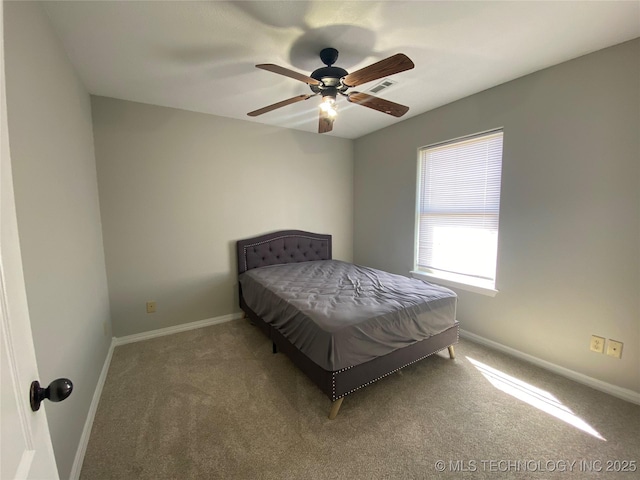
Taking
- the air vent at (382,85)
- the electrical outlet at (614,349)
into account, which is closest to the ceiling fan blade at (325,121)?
the air vent at (382,85)

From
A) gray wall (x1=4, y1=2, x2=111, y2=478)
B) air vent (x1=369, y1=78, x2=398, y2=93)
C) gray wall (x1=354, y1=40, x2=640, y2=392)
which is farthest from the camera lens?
air vent (x1=369, y1=78, x2=398, y2=93)

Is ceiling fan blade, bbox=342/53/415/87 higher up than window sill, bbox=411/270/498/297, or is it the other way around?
ceiling fan blade, bbox=342/53/415/87

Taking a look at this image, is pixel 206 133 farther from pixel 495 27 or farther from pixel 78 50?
pixel 495 27

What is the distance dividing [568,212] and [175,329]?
3.95 meters

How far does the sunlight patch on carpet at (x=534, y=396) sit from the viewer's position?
1.71 m

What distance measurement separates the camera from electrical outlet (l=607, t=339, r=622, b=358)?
1929 mm

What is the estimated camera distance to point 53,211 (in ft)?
4.76

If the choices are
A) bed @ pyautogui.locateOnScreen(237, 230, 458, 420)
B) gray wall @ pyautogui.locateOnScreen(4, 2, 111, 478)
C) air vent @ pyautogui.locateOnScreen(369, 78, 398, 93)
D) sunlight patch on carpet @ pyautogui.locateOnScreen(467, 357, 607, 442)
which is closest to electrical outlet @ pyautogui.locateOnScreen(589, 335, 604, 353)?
sunlight patch on carpet @ pyautogui.locateOnScreen(467, 357, 607, 442)

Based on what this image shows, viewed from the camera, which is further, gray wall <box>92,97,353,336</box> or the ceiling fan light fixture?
gray wall <box>92,97,353,336</box>

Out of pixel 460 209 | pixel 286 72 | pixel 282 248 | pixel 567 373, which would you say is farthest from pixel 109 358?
pixel 567 373

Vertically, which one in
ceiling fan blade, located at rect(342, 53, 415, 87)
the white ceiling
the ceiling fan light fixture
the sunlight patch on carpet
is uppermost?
the white ceiling

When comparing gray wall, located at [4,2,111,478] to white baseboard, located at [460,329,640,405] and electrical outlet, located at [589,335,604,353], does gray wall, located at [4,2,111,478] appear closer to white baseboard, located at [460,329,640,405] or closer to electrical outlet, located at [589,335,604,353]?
white baseboard, located at [460,329,640,405]

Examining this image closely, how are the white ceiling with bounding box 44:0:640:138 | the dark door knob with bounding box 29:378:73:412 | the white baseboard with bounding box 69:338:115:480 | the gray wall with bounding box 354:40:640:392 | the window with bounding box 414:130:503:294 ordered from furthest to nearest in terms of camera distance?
the window with bounding box 414:130:503:294, the gray wall with bounding box 354:40:640:392, the white ceiling with bounding box 44:0:640:138, the white baseboard with bounding box 69:338:115:480, the dark door knob with bounding box 29:378:73:412

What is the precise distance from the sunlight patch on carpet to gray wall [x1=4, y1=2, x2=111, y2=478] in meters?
2.78
